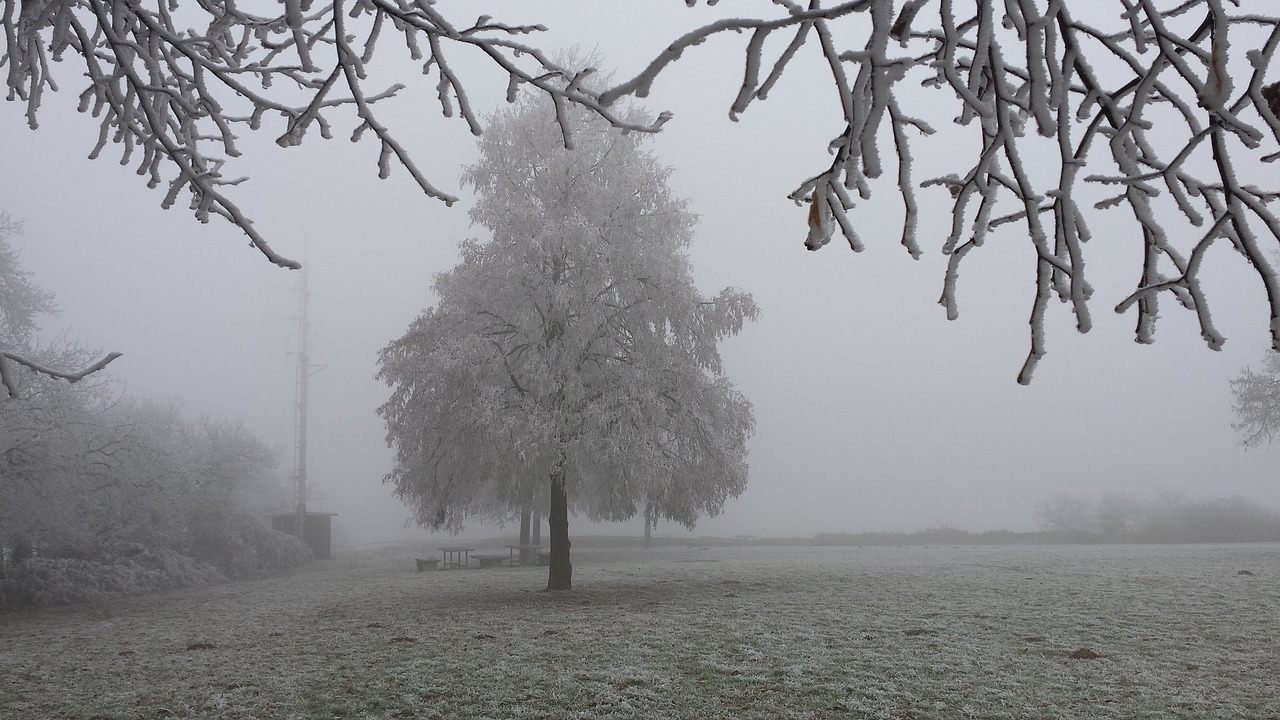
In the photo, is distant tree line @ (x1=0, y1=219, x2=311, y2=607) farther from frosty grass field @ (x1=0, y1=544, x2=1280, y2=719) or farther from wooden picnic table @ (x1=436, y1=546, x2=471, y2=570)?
wooden picnic table @ (x1=436, y1=546, x2=471, y2=570)

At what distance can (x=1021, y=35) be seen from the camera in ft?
6.20

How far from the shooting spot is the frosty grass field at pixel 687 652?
16.8 ft

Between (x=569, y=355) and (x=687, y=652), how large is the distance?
17.2ft

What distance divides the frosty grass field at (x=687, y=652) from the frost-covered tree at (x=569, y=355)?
162 centimetres

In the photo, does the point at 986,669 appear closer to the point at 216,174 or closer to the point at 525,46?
the point at 525,46

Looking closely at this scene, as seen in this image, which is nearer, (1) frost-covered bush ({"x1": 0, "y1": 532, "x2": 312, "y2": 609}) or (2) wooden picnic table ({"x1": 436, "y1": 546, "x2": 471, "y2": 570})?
(1) frost-covered bush ({"x1": 0, "y1": 532, "x2": 312, "y2": 609})

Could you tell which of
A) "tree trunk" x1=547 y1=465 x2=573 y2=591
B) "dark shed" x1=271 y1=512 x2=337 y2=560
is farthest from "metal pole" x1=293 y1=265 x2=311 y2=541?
"tree trunk" x1=547 y1=465 x2=573 y2=591

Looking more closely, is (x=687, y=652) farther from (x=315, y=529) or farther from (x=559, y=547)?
(x=315, y=529)

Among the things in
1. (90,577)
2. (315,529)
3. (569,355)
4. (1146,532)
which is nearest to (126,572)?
(90,577)

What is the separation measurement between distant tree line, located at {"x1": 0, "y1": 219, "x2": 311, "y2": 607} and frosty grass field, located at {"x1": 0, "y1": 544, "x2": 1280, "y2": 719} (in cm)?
149

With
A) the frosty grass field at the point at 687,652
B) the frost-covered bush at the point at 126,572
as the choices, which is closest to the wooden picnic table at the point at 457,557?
the frost-covered bush at the point at 126,572

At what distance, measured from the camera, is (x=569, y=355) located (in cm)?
1105

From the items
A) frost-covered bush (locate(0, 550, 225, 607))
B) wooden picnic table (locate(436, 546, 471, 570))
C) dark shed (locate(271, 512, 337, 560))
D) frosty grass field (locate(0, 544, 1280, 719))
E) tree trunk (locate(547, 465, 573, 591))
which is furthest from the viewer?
dark shed (locate(271, 512, 337, 560))

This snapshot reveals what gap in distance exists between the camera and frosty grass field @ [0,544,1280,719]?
511cm
